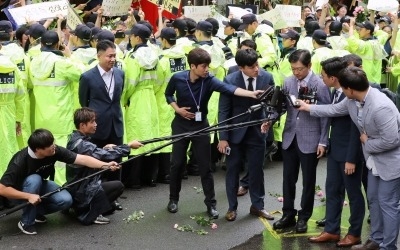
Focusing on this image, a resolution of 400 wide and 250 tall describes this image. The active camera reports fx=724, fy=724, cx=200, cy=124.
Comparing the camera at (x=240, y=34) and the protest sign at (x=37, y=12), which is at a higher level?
the protest sign at (x=37, y=12)

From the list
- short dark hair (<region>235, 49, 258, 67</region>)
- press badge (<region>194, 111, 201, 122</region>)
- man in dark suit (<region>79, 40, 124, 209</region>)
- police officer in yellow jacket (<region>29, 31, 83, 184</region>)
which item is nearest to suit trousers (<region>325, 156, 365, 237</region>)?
short dark hair (<region>235, 49, 258, 67</region>)

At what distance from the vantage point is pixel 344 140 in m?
7.19

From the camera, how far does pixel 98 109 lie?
846cm

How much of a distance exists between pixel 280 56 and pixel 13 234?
19.1ft

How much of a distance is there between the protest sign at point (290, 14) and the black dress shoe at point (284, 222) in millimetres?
5678

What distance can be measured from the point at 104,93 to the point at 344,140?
114 inches

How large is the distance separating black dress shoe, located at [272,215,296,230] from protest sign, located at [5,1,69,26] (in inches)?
184

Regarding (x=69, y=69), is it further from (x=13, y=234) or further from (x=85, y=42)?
(x=13, y=234)

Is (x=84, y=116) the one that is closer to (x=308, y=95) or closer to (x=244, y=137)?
(x=244, y=137)

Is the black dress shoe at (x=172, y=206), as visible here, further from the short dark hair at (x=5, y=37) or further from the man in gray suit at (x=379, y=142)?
the short dark hair at (x=5, y=37)

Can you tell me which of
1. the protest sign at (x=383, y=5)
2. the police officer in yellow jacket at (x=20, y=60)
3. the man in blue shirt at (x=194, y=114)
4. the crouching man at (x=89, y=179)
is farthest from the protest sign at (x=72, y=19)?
the protest sign at (x=383, y=5)

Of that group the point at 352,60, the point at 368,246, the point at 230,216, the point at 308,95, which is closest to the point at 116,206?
the point at 230,216

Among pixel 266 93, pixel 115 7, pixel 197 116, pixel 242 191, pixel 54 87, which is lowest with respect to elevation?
pixel 242 191

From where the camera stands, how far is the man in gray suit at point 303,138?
7.55 meters
